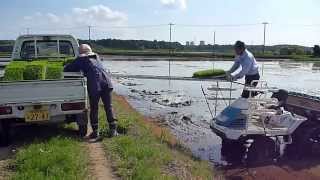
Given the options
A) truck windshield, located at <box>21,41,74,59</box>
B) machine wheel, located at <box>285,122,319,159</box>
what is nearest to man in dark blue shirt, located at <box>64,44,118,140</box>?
truck windshield, located at <box>21,41,74,59</box>

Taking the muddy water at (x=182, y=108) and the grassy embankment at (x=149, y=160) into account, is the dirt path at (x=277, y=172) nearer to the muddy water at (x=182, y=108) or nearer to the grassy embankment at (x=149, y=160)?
the grassy embankment at (x=149, y=160)

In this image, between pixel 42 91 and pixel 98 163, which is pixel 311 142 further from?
pixel 42 91

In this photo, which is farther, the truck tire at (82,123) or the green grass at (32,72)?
the green grass at (32,72)

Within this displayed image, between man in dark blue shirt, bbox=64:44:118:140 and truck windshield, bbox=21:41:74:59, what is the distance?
2.66m

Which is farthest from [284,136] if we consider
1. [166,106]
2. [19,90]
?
[166,106]

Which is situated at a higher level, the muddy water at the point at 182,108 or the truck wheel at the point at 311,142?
the truck wheel at the point at 311,142

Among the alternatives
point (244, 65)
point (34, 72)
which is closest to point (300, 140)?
point (244, 65)

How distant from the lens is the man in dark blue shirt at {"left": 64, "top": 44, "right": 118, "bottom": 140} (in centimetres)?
885

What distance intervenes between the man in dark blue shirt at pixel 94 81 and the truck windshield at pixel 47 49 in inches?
105

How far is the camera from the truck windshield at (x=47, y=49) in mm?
11562

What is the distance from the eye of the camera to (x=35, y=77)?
9289mm

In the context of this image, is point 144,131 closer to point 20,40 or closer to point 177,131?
point 177,131

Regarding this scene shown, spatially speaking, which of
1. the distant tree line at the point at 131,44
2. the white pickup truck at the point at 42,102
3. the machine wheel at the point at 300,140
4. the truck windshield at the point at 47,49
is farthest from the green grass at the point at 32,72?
the distant tree line at the point at 131,44

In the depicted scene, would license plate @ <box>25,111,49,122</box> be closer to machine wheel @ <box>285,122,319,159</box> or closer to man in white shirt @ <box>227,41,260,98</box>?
man in white shirt @ <box>227,41,260,98</box>
